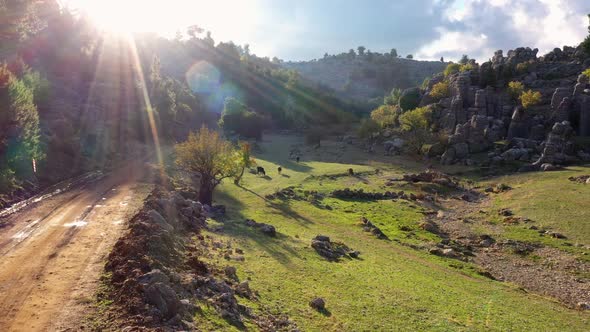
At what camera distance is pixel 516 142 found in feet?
310

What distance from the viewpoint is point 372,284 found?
29.1 meters

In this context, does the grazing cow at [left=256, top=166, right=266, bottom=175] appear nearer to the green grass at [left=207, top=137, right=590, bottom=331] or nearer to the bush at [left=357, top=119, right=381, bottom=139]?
the green grass at [left=207, top=137, right=590, bottom=331]

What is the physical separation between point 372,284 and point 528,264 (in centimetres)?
2188

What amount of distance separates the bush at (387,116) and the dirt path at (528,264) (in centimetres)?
8583

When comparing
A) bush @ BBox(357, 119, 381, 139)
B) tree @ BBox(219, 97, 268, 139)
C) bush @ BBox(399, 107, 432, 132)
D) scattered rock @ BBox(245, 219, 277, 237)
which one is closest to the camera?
scattered rock @ BBox(245, 219, 277, 237)

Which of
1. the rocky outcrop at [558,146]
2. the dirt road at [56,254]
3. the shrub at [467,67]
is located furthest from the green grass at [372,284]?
the shrub at [467,67]

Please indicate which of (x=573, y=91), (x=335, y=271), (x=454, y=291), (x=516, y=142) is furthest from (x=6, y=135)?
(x=573, y=91)

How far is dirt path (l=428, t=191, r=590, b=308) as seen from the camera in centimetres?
3586

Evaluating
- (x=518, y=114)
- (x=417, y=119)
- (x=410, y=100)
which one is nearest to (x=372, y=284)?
(x=518, y=114)

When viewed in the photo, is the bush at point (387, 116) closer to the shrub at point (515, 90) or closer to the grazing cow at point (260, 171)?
the shrub at point (515, 90)

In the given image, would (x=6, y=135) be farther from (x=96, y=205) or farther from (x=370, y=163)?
(x=370, y=163)

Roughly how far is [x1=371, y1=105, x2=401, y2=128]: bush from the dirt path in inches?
3379

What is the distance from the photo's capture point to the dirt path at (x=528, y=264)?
3586cm

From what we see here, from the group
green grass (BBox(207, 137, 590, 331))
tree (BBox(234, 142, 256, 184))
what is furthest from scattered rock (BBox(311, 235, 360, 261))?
tree (BBox(234, 142, 256, 184))
